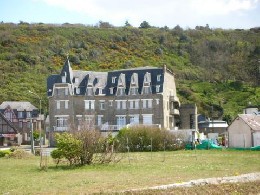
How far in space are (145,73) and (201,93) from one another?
124 ft

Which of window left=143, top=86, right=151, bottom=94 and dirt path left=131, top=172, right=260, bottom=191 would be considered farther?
window left=143, top=86, right=151, bottom=94

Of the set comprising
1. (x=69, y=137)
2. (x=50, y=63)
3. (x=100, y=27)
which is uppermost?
(x=100, y=27)

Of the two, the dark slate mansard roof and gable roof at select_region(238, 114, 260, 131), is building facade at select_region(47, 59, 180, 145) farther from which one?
gable roof at select_region(238, 114, 260, 131)

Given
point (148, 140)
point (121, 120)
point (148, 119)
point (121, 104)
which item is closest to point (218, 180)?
point (148, 140)

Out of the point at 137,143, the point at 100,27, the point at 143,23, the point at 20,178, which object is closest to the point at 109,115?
the point at 137,143

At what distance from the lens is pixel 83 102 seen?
249 feet

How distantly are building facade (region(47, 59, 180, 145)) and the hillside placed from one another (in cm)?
2484

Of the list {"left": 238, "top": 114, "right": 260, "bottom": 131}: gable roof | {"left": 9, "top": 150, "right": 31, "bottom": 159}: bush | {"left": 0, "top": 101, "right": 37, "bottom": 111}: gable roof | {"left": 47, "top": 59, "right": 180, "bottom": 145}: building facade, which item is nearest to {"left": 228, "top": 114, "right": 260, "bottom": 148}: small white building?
{"left": 238, "top": 114, "right": 260, "bottom": 131}: gable roof

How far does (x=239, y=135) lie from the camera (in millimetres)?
57156

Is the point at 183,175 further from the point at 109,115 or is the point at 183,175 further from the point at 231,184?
the point at 109,115

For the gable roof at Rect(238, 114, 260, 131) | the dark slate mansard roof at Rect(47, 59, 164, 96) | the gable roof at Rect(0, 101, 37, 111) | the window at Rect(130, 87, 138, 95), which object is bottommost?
the gable roof at Rect(238, 114, 260, 131)

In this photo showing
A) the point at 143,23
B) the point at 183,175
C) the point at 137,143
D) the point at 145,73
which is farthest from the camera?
the point at 143,23

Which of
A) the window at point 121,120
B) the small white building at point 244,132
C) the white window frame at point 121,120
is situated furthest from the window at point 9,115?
the small white building at point 244,132

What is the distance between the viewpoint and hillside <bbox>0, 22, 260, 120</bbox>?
351 ft
